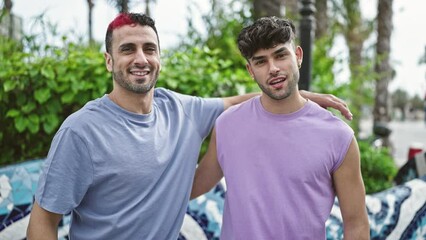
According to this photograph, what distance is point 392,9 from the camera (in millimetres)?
10688

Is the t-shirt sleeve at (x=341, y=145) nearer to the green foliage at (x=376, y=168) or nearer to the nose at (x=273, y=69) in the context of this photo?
the nose at (x=273, y=69)

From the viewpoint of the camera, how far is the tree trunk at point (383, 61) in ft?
33.3

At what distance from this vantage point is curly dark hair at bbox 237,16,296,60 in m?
2.07

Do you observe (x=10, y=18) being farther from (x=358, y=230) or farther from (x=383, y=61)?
(x=383, y=61)

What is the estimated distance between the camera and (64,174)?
6.33ft

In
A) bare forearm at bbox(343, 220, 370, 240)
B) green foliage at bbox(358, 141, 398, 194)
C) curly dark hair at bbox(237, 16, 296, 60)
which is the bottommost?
green foliage at bbox(358, 141, 398, 194)

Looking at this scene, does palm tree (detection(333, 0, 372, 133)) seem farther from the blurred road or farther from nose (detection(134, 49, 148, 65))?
nose (detection(134, 49, 148, 65))

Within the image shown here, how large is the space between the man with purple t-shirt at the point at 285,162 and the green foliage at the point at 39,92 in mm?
1793

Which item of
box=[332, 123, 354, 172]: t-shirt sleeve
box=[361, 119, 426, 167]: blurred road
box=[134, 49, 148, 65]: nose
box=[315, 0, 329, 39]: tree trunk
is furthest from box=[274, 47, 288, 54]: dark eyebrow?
box=[315, 0, 329, 39]: tree trunk

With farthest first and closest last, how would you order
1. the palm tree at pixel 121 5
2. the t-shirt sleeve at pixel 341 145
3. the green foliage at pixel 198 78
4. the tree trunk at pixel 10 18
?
the tree trunk at pixel 10 18 < the green foliage at pixel 198 78 < the palm tree at pixel 121 5 < the t-shirt sleeve at pixel 341 145

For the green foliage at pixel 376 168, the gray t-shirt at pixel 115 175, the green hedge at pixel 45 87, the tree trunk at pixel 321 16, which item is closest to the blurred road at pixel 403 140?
the green foliage at pixel 376 168

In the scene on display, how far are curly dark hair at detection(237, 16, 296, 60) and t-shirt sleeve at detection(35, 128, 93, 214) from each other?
853mm

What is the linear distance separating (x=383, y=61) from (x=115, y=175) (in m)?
9.08

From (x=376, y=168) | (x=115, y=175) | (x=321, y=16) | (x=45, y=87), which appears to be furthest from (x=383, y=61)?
(x=115, y=175)
